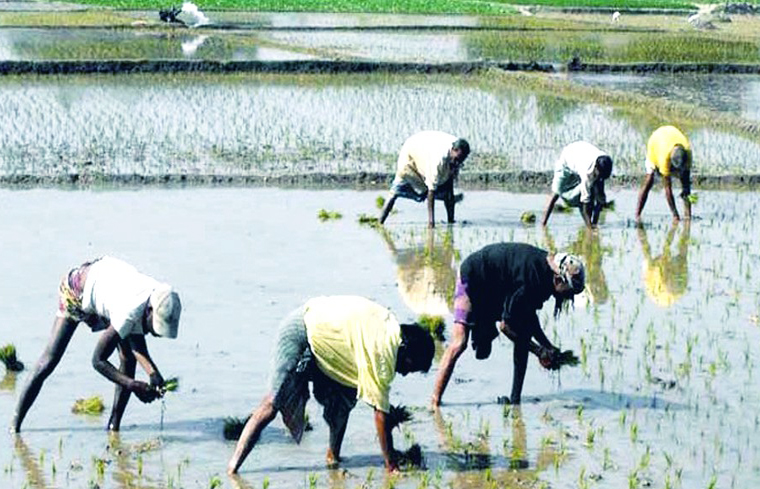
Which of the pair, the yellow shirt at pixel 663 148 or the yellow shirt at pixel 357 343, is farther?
the yellow shirt at pixel 663 148

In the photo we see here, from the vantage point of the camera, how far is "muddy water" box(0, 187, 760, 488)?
6426mm

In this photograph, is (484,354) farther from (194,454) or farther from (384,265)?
(384,265)

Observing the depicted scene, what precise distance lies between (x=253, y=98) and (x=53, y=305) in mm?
9284

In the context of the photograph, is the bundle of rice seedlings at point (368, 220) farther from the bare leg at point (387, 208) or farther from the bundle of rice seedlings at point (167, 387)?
the bundle of rice seedlings at point (167, 387)

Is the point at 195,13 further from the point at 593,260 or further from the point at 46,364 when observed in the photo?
the point at 46,364

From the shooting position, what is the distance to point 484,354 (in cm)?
720

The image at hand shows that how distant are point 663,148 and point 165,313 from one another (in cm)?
636

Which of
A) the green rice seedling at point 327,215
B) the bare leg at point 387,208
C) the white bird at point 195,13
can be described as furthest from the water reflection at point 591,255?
the white bird at point 195,13

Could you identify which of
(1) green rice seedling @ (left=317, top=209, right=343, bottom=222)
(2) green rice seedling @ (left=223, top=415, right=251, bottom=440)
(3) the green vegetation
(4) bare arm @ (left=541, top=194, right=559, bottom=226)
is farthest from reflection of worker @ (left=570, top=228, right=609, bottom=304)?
(3) the green vegetation

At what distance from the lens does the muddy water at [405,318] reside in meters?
6.43

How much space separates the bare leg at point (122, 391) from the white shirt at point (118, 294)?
0.56 ft

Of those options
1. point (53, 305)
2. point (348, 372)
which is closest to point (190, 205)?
point (53, 305)

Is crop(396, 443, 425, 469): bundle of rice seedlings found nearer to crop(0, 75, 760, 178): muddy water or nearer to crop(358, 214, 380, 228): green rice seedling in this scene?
crop(358, 214, 380, 228): green rice seedling

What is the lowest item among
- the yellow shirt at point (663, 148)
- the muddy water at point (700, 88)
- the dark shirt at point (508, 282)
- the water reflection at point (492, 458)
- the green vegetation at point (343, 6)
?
the green vegetation at point (343, 6)
